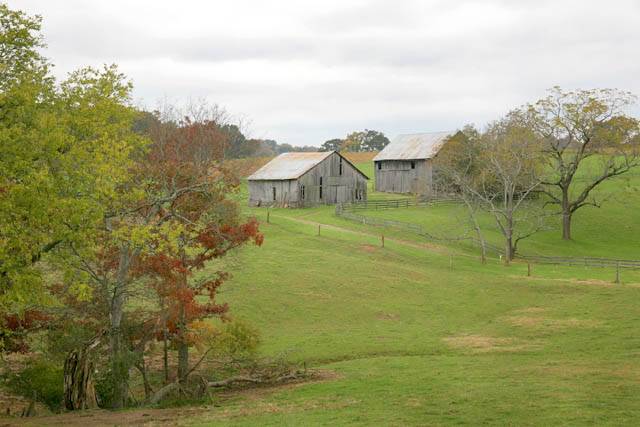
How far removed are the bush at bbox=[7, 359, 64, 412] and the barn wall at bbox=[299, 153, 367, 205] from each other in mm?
53205

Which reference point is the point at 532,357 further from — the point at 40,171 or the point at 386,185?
the point at 386,185

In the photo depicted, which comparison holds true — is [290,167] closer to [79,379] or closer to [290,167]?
[290,167]

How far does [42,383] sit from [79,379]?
6.67 feet

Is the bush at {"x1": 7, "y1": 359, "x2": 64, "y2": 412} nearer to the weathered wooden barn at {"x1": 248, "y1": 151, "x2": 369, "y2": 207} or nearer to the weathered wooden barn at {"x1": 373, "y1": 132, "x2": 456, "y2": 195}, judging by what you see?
the weathered wooden barn at {"x1": 248, "y1": 151, "x2": 369, "y2": 207}

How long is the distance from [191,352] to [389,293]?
14.3 meters

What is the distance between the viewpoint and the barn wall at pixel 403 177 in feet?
274

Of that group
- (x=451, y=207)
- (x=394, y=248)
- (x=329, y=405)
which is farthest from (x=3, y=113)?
(x=451, y=207)

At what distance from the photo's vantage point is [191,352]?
31.8 m

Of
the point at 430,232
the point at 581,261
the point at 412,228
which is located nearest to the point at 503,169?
the point at 430,232

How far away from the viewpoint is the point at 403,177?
3465 inches

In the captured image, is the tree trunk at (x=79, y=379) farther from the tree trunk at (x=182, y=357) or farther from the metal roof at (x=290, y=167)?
the metal roof at (x=290, y=167)

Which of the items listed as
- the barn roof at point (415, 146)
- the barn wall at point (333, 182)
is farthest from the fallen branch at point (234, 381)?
the barn roof at point (415, 146)

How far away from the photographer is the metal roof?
7575 centimetres

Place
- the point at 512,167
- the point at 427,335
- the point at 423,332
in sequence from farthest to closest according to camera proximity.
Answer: the point at 512,167 → the point at 423,332 → the point at 427,335
